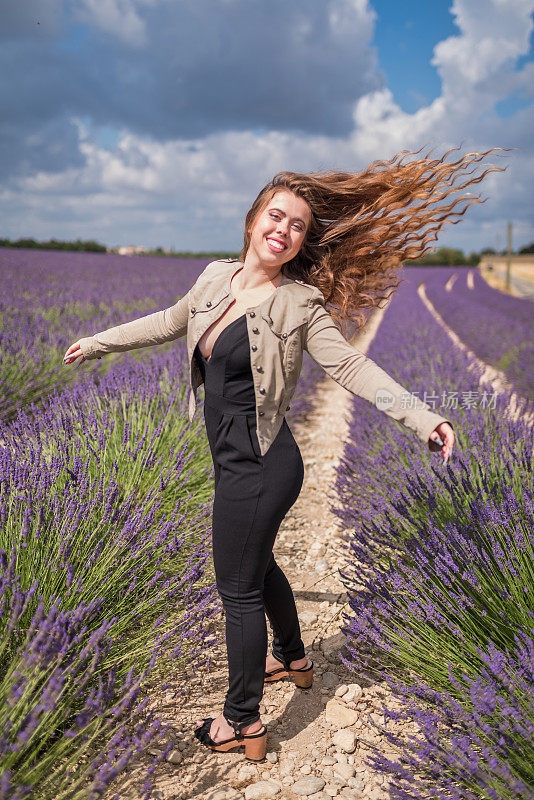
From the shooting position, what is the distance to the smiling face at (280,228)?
1631 mm

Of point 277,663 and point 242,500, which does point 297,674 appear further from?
point 242,500

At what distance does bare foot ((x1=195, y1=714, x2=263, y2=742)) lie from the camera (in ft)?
5.44

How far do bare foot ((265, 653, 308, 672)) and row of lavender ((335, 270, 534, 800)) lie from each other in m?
0.19

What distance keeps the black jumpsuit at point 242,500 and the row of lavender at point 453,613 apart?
14.5 inches

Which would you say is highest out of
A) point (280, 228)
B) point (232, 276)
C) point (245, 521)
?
point (280, 228)

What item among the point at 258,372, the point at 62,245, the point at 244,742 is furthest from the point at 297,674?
the point at 62,245

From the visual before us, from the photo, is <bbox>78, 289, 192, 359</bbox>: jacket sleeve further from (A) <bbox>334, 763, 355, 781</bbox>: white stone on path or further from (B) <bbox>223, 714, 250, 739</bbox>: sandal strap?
(A) <bbox>334, 763, 355, 781</bbox>: white stone on path

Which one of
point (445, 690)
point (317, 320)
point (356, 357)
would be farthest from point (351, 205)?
point (445, 690)

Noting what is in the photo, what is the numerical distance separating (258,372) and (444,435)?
0.53 metres

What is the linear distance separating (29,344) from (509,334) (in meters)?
7.79

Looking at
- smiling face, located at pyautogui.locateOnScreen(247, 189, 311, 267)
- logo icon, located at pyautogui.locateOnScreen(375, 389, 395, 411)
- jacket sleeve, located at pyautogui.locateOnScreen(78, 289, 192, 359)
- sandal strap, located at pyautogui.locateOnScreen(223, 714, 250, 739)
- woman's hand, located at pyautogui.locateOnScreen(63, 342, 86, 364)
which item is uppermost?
smiling face, located at pyautogui.locateOnScreen(247, 189, 311, 267)

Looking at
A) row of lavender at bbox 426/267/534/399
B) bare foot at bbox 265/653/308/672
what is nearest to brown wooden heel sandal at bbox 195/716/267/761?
bare foot at bbox 265/653/308/672

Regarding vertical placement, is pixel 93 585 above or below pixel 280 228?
below

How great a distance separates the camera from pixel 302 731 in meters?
1.85
